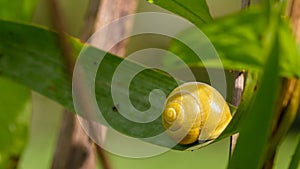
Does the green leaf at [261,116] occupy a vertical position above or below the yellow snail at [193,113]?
above

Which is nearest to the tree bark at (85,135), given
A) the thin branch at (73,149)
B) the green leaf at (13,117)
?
the thin branch at (73,149)

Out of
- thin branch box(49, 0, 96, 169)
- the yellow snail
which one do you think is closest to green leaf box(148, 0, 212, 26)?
the yellow snail

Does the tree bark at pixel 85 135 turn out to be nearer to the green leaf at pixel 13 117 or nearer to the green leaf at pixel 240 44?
the green leaf at pixel 13 117

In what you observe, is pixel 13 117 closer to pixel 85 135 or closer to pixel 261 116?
pixel 85 135

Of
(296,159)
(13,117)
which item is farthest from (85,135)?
(296,159)

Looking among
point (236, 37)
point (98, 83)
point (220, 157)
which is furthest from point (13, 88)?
point (220, 157)

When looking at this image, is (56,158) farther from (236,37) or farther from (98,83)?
(236,37)
